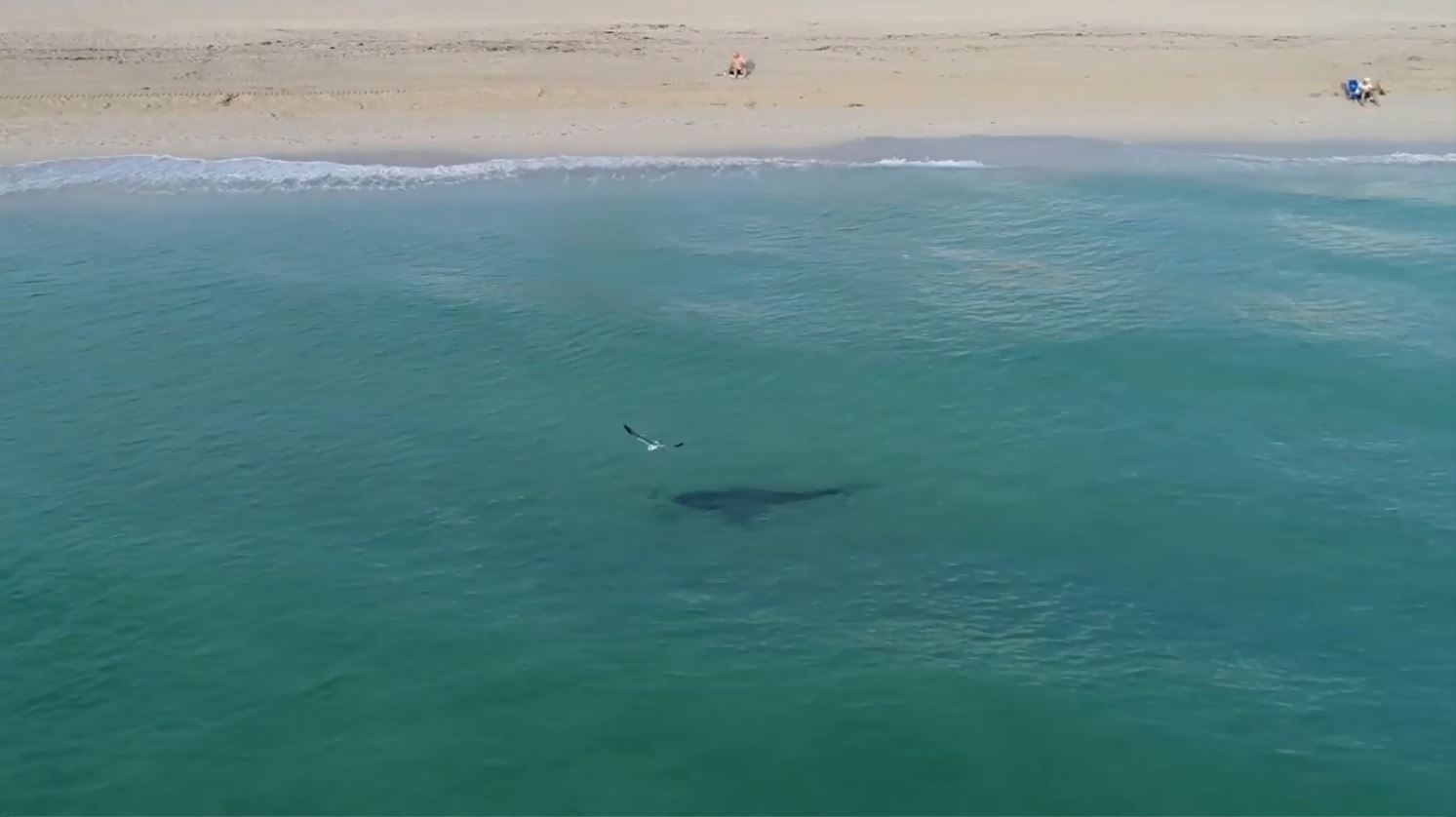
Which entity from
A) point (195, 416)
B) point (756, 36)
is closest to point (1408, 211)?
point (756, 36)

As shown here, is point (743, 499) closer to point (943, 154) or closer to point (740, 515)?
point (740, 515)

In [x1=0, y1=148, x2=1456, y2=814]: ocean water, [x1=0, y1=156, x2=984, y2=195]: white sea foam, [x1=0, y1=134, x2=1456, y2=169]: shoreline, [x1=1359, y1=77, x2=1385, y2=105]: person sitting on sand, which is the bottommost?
[x1=0, y1=148, x2=1456, y2=814]: ocean water

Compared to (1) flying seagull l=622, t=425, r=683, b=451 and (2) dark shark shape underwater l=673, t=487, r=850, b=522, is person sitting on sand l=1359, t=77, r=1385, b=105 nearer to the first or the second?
(2) dark shark shape underwater l=673, t=487, r=850, b=522

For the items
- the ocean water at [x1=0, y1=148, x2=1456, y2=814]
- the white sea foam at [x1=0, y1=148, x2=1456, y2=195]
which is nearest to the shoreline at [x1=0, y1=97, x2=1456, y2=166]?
the white sea foam at [x1=0, y1=148, x2=1456, y2=195]

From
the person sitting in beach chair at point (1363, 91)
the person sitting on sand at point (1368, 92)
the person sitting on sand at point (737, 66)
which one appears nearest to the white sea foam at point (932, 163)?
the person sitting on sand at point (737, 66)

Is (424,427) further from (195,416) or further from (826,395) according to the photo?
(826,395)
